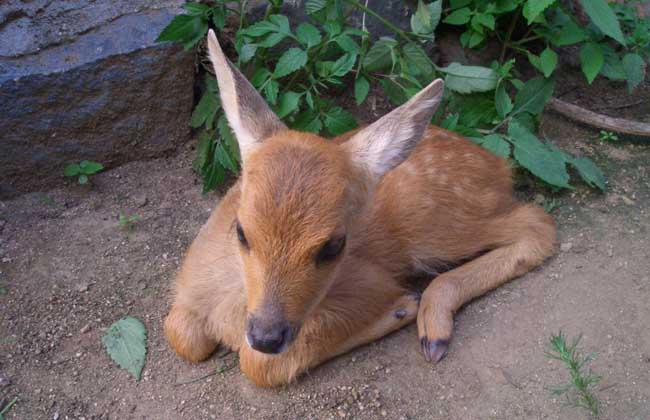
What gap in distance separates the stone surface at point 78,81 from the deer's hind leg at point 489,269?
211 centimetres

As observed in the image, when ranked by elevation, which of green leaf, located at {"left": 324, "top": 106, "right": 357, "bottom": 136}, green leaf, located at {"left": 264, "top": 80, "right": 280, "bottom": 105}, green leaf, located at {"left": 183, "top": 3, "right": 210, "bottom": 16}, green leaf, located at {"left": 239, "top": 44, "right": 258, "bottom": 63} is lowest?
green leaf, located at {"left": 324, "top": 106, "right": 357, "bottom": 136}

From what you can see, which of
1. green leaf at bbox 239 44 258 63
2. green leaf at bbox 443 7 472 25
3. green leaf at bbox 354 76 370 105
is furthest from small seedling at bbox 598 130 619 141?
green leaf at bbox 239 44 258 63

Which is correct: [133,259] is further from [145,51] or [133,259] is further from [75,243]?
[145,51]

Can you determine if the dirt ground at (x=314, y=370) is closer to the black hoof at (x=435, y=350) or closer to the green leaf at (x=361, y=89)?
the black hoof at (x=435, y=350)

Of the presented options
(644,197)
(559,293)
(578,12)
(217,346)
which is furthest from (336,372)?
(578,12)

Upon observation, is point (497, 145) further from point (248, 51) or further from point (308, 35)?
point (248, 51)

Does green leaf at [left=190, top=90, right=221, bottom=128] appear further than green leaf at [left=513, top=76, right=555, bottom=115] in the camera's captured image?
No

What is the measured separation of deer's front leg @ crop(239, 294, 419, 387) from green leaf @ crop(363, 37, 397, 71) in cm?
146

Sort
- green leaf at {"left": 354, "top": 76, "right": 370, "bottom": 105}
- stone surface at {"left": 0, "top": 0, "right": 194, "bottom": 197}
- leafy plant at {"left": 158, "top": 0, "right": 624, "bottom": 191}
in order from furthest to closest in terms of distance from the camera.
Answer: stone surface at {"left": 0, "top": 0, "right": 194, "bottom": 197}
green leaf at {"left": 354, "top": 76, "right": 370, "bottom": 105}
leafy plant at {"left": 158, "top": 0, "right": 624, "bottom": 191}

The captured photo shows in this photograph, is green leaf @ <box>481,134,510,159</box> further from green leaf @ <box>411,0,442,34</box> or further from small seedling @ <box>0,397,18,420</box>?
small seedling @ <box>0,397,18,420</box>

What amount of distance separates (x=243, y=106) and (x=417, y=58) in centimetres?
144

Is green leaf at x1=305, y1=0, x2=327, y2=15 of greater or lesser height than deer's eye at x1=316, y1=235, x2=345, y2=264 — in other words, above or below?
above

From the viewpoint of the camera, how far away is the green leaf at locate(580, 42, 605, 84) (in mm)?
4309

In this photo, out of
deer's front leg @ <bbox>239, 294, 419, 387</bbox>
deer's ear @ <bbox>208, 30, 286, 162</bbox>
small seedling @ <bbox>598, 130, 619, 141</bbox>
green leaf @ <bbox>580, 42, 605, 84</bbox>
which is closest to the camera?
deer's ear @ <bbox>208, 30, 286, 162</bbox>
